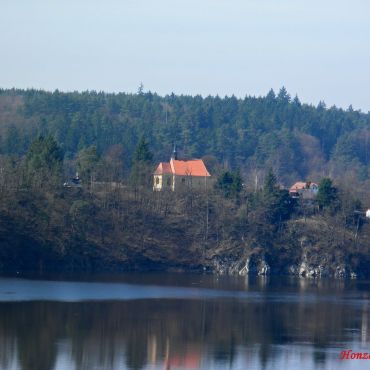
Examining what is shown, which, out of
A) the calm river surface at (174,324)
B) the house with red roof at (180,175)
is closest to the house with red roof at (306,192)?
the house with red roof at (180,175)

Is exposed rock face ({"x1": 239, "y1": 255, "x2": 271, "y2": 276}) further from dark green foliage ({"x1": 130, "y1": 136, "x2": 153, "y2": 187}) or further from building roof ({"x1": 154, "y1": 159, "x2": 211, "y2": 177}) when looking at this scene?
building roof ({"x1": 154, "y1": 159, "x2": 211, "y2": 177})

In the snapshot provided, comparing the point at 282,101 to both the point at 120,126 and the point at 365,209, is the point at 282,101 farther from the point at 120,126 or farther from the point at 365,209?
the point at 365,209

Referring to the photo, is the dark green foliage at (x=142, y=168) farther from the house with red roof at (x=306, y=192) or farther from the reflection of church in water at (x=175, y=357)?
the reflection of church in water at (x=175, y=357)

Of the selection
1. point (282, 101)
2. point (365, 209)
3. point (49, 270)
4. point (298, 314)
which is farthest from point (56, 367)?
point (282, 101)

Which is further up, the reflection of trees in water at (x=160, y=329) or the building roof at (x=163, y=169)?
the building roof at (x=163, y=169)

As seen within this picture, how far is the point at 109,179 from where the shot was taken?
7512cm

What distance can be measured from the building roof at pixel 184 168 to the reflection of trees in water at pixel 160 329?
36851 mm

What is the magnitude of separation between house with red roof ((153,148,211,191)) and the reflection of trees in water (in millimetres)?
32923

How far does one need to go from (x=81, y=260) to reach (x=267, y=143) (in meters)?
66.8

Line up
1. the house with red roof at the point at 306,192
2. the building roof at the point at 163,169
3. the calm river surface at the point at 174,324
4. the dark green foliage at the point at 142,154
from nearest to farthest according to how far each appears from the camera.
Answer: the calm river surface at the point at 174,324 → the house with red roof at the point at 306,192 → the dark green foliage at the point at 142,154 → the building roof at the point at 163,169

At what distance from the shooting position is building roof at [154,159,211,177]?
87000mm

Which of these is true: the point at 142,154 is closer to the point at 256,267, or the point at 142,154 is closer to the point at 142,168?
the point at 142,168

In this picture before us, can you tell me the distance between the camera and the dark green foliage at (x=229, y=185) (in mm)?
75750

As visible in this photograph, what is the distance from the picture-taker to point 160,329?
134ft
